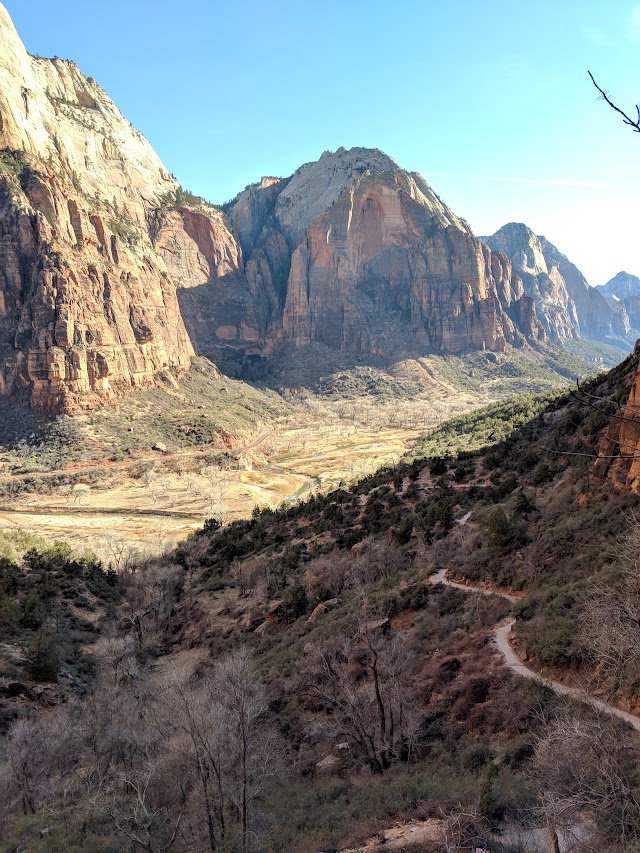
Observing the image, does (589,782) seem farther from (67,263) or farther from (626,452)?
(67,263)

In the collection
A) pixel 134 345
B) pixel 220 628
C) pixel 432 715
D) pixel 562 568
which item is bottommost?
pixel 220 628

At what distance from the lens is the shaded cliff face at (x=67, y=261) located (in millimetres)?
102938

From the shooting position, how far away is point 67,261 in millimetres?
110562

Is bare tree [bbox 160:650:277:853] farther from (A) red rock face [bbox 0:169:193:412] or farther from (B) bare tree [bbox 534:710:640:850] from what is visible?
(A) red rock face [bbox 0:169:193:412]

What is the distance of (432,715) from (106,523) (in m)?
62.2

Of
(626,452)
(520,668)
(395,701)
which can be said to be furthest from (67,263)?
(520,668)

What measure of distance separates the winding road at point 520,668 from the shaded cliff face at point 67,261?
97063 millimetres

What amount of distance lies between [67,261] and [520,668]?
122 metres

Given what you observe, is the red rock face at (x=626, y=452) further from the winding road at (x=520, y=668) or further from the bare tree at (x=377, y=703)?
the bare tree at (x=377, y=703)

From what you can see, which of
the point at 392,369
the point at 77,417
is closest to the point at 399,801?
the point at 77,417

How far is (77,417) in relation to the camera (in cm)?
9838

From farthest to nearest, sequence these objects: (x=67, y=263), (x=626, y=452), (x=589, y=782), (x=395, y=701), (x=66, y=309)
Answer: (x=67, y=263)
(x=66, y=309)
(x=626, y=452)
(x=395, y=701)
(x=589, y=782)

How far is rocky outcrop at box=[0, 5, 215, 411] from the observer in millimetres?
102869

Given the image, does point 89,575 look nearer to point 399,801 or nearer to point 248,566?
point 248,566
